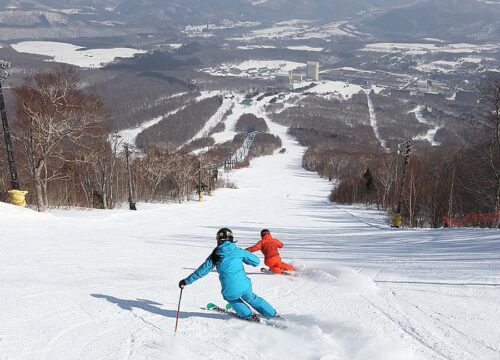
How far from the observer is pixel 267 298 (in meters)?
7.03

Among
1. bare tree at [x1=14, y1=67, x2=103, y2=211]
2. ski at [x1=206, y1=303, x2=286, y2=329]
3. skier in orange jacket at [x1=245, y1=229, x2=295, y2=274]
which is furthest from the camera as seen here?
bare tree at [x1=14, y1=67, x2=103, y2=211]

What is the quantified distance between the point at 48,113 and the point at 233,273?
59.8ft

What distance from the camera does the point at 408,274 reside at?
8023mm

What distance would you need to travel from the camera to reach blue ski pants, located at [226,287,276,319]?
236 inches

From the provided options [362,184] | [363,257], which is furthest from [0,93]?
[362,184]

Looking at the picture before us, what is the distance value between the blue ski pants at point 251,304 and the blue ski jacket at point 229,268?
0.07 metres

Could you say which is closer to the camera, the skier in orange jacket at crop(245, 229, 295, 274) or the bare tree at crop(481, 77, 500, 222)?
the skier in orange jacket at crop(245, 229, 295, 274)

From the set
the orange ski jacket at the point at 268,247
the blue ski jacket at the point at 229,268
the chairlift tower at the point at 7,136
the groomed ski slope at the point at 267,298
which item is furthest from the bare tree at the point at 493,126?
the chairlift tower at the point at 7,136

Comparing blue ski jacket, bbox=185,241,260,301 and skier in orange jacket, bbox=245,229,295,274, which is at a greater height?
blue ski jacket, bbox=185,241,260,301

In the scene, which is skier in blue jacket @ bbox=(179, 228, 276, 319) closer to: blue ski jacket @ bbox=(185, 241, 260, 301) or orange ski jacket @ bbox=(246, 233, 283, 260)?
blue ski jacket @ bbox=(185, 241, 260, 301)

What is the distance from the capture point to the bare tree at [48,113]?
68.1 ft

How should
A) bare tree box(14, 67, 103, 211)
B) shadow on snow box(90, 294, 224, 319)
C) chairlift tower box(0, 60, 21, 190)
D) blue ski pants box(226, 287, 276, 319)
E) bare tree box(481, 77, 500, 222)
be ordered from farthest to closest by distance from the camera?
bare tree box(481, 77, 500, 222) → bare tree box(14, 67, 103, 211) → chairlift tower box(0, 60, 21, 190) → shadow on snow box(90, 294, 224, 319) → blue ski pants box(226, 287, 276, 319)

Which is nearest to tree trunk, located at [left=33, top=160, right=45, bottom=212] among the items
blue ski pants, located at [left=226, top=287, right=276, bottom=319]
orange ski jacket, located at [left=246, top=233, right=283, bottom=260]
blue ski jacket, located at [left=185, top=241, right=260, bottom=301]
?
orange ski jacket, located at [left=246, top=233, right=283, bottom=260]

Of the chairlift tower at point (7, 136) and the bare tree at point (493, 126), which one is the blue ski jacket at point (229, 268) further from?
the bare tree at point (493, 126)
